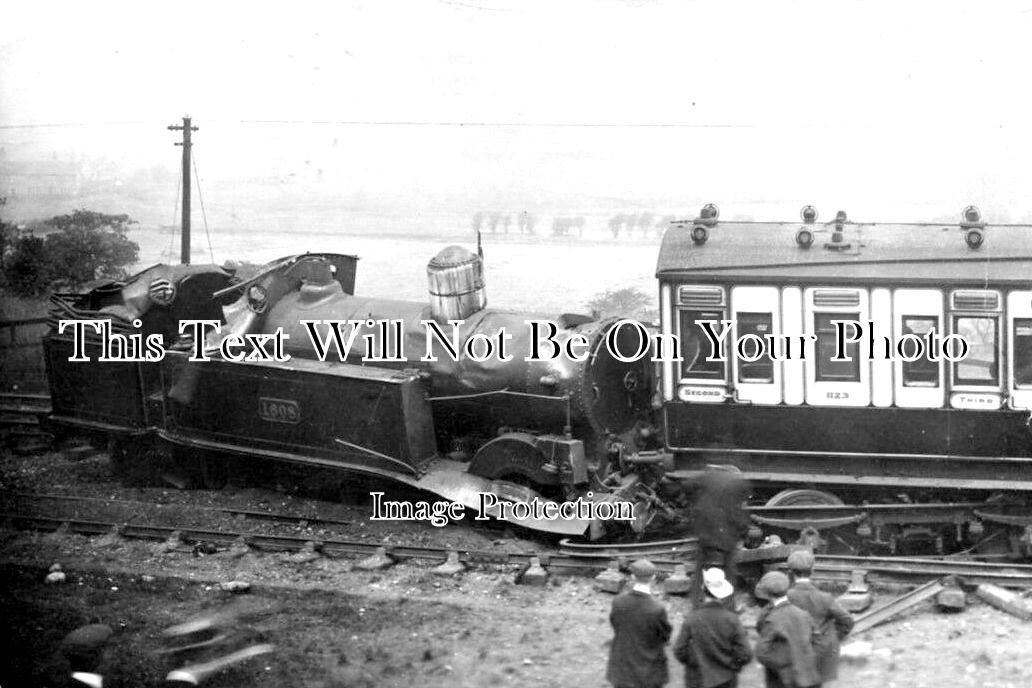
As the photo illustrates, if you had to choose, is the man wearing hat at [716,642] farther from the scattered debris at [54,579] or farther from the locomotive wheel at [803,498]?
the scattered debris at [54,579]

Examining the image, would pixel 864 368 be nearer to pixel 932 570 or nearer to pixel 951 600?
Result: pixel 932 570

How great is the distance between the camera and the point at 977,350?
8984mm

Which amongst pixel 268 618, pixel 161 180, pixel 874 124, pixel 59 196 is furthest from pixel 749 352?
pixel 161 180

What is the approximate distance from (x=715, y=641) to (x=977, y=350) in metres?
4.90

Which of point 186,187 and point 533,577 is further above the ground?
point 186,187

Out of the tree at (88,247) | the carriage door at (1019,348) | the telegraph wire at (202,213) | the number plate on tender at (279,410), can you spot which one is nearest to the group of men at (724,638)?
the carriage door at (1019,348)

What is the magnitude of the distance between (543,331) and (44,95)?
7.00m

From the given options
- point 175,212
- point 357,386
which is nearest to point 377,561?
point 357,386

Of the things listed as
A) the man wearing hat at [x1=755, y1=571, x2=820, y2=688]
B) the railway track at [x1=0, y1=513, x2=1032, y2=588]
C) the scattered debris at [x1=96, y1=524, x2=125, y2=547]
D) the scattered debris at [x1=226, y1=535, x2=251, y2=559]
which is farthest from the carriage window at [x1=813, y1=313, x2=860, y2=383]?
A: the scattered debris at [x1=96, y1=524, x2=125, y2=547]

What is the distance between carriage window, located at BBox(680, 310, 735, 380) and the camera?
946 cm

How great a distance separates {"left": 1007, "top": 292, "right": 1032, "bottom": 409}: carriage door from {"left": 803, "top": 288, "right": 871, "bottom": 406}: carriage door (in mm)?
1226

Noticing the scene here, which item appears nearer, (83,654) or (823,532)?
(83,654)

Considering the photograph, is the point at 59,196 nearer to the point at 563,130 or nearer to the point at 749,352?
the point at 563,130

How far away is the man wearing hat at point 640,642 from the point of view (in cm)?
571
